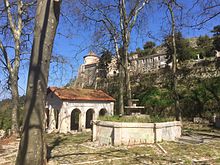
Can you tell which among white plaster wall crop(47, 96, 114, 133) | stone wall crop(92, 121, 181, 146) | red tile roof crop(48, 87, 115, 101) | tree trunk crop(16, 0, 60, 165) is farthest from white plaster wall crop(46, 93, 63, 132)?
tree trunk crop(16, 0, 60, 165)

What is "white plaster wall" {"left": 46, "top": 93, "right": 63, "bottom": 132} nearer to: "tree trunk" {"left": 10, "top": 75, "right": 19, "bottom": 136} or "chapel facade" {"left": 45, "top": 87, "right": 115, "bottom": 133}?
"chapel facade" {"left": 45, "top": 87, "right": 115, "bottom": 133}

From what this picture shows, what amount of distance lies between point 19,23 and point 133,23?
7.70 m

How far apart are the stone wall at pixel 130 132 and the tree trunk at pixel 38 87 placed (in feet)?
20.1

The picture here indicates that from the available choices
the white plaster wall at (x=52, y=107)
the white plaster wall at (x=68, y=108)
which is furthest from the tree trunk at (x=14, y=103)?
the white plaster wall at (x=52, y=107)

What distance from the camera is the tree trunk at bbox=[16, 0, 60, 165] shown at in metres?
4.85

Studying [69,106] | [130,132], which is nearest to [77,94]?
[69,106]

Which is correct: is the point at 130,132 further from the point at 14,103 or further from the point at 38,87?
the point at 14,103

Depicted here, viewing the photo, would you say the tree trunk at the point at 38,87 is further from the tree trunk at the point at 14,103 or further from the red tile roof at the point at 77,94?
the red tile roof at the point at 77,94

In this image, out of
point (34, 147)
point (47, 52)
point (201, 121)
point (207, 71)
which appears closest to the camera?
point (34, 147)

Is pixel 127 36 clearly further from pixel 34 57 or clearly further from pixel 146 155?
pixel 34 57

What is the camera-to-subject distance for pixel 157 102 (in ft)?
83.5

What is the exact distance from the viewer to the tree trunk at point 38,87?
15.9 ft

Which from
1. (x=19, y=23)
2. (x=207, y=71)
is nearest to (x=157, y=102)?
(x=207, y=71)

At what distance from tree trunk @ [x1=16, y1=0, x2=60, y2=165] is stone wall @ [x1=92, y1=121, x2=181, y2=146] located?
6.11 m
